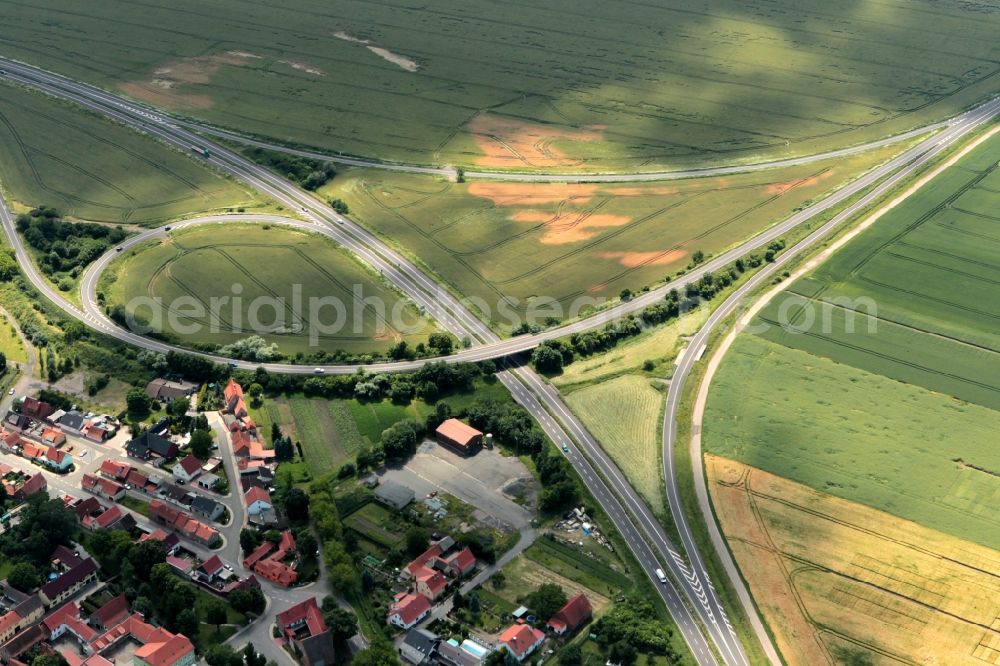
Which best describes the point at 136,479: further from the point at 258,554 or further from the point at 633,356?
the point at 633,356

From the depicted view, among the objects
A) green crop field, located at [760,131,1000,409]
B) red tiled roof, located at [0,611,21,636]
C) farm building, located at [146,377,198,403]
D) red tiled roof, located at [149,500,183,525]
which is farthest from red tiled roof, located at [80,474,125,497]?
green crop field, located at [760,131,1000,409]

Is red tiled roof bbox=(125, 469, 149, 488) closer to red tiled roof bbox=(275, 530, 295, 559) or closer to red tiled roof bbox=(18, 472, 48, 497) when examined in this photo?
red tiled roof bbox=(18, 472, 48, 497)

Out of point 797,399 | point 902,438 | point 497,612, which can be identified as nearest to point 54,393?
point 497,612

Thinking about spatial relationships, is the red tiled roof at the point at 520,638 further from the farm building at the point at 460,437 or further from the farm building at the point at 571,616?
the farm building at the point at 460,437

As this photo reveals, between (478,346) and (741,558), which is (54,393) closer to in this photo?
(478,346)

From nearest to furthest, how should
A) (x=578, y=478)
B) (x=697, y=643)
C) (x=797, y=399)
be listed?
(x=697, y=643)
(x=578, y=478)
(x=797, y=399)

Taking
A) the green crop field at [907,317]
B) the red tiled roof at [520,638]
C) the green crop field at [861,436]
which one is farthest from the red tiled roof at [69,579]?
the green crop field at [907,317]
